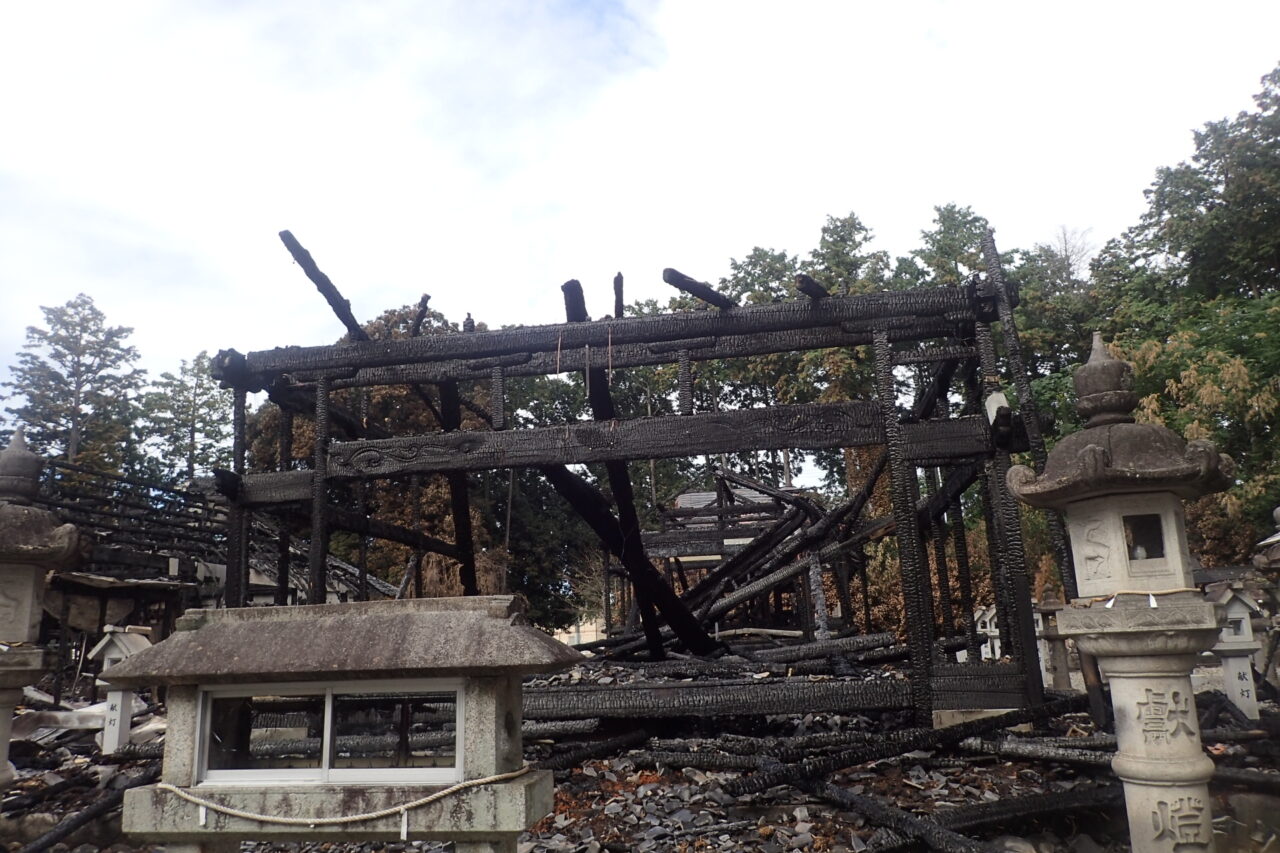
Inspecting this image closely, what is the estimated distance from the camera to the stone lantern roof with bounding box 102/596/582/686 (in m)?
4.32

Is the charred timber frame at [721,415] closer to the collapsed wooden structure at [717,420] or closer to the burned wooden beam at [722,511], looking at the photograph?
the collapsed wooden structure at [717,420]

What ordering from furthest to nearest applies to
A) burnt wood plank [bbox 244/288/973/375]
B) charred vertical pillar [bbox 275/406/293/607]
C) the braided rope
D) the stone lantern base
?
charred vertical pillar [bbox 275/406/293/607] < burnt wood plank [bbox 244/288/973/375] < the stone lantern base < the braided rope

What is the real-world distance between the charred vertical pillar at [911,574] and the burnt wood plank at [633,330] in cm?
80

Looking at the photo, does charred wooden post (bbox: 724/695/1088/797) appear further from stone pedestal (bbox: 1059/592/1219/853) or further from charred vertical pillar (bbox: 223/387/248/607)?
charred vertical pillar (bbox: 223/387/248/607)

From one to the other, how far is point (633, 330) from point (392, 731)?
437 cm

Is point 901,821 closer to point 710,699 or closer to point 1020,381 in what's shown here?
point 710,699

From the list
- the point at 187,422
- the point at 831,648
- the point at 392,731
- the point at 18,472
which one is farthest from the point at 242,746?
the point at 187,422

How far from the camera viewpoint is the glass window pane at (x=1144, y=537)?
492 centimetres

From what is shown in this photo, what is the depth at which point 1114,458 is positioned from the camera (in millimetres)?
4762

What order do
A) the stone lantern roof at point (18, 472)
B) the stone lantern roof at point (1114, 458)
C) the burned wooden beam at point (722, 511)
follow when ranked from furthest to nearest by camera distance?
the burned wooden beam at point (722, 511)
the stone lantern roof at point (18, 472)
the stone lantern roof at point (1114, 458)

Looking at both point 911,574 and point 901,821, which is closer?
point 901,821

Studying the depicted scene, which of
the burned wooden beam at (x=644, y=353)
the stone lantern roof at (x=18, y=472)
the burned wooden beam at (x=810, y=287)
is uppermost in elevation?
the burned wooden beam at (x=810, y=287)

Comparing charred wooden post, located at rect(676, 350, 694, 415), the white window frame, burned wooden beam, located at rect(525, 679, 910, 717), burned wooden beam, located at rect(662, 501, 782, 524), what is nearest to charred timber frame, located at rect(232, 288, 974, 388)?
charred wooden post, located at rect(676, 350, 694, 415)

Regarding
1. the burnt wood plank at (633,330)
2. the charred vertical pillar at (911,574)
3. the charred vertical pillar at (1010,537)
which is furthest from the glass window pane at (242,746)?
the charred vertical pillar at (1010,537)
